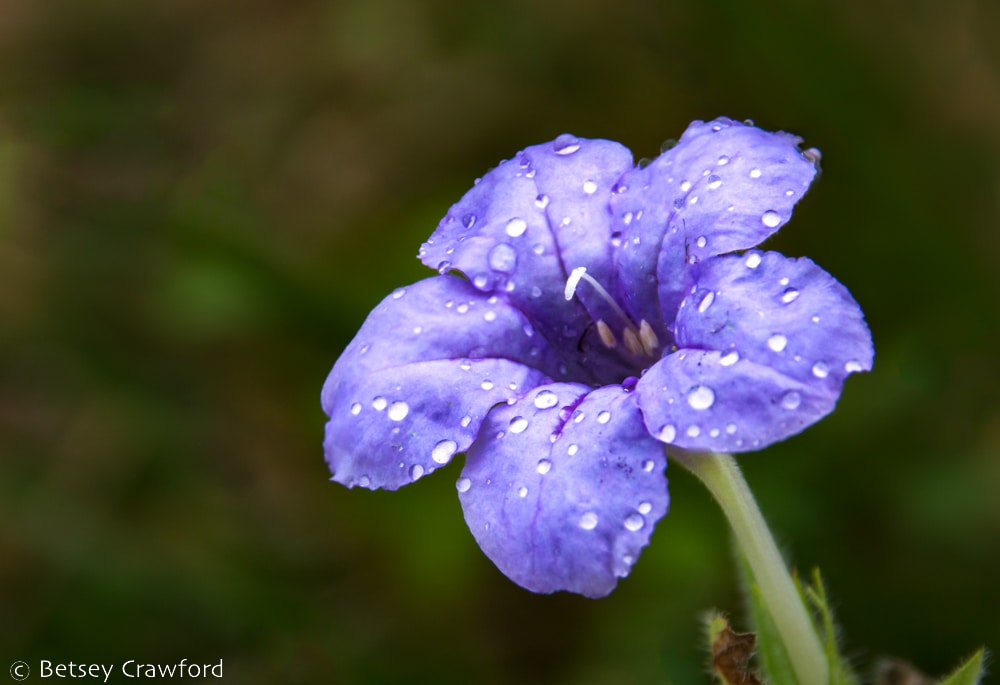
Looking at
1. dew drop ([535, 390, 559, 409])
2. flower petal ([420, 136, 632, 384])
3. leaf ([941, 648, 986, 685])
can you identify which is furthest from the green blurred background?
dew drop ([535, 390, 559, 409])

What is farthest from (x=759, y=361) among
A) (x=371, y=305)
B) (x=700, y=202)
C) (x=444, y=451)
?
(x=371, y=305)

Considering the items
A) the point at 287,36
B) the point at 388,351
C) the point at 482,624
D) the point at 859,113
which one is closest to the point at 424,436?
the point at 388,351

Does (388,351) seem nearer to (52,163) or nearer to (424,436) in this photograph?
(424,436)

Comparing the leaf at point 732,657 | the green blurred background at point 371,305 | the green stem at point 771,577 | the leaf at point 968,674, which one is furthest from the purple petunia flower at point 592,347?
the green blurred background at point 371,305

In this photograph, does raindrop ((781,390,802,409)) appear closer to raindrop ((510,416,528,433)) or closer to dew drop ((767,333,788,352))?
dew drop ((767,333,788,352))

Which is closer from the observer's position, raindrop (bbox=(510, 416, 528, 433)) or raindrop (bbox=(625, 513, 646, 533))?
raindrop (bbox=(625, 513, 646, 533))

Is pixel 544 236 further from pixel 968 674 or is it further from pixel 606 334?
pixel 968 674

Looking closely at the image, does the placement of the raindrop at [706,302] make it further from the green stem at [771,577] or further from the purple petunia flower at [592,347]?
the green stem at [771,577]
